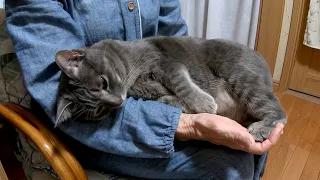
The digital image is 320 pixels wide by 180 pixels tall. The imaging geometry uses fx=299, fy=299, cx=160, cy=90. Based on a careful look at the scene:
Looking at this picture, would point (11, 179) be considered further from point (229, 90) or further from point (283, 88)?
point (283, 88)

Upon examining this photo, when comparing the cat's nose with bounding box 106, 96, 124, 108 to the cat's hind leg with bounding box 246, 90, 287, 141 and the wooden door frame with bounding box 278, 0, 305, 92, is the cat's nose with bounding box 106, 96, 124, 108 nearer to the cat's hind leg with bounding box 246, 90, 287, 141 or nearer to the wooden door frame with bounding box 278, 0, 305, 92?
the cat's hind leg with bounding box 246, 90, 287, 141

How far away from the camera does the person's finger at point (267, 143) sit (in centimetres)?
72

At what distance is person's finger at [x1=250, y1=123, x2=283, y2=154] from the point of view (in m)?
0.72

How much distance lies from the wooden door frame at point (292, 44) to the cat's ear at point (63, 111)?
186 cm

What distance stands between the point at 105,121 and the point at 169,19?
0.52 meters

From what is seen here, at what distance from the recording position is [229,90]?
89cm

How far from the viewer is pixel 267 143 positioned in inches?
29.2

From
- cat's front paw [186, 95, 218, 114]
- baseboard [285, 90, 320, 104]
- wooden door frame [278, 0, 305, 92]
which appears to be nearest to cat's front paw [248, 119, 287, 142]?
cat's front paw [186, 95, 218, 114]

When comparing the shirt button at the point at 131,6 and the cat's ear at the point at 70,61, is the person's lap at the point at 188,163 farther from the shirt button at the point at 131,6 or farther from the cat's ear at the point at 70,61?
the shirt button at the point at 131,6

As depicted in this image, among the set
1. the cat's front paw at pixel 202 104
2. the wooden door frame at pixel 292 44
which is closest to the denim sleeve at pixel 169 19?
the cat's front paw at pixel 202 104

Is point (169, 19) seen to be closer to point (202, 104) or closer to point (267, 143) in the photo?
point (202, 104)

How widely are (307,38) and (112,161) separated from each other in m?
1.75

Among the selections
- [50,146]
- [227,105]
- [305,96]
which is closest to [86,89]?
[50,146]

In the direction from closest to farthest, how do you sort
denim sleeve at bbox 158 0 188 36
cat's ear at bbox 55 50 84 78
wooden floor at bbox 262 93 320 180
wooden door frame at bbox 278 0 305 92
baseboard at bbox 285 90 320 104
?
cat's ear at bbox 55 50 84 78
denim sleeve at bbox 158 0 188 36
wooden floor at bbox 262 93 320 180
wooden door frame at bbox 278 0 305 92
baseboard at bbox 285 90 320 104
